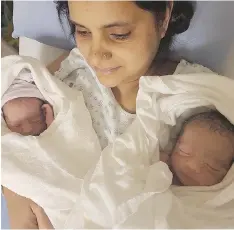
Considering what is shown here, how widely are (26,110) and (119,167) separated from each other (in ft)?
0.78

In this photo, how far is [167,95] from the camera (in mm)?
899

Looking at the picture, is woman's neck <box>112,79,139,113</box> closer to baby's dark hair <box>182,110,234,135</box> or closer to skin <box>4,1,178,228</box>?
skin <box>4,1,178,228</box>

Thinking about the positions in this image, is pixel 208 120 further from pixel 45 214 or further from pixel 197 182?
pixel 45 214

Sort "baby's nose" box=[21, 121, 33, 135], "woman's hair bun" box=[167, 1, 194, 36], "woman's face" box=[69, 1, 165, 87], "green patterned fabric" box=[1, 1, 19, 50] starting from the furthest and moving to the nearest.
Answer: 1. "green patterned fabric" box=[1, 1, 19, 50]
2. "baby's nose" box=[21, 121, 33, 135]
3. "woman's hair bun" box=[167, 1, 194, 36]
4. "woman's face" box=[69, 1, 165, 87]

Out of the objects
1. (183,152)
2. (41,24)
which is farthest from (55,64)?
(183,152)

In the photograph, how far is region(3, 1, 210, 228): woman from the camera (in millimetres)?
734

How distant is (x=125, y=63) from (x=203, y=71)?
19cm

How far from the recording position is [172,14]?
823mm

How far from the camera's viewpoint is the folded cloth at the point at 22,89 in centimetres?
93

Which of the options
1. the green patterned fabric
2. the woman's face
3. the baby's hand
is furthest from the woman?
the green patterned fabric

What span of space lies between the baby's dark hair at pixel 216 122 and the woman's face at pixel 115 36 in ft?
0.48

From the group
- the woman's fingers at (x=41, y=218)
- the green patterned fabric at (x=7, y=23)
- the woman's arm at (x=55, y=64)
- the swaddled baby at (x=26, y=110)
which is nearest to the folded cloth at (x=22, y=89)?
the swaddled baby at (x=26, y=110)

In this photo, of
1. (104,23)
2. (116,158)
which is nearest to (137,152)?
(116,158)

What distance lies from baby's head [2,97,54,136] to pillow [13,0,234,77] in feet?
0.61
